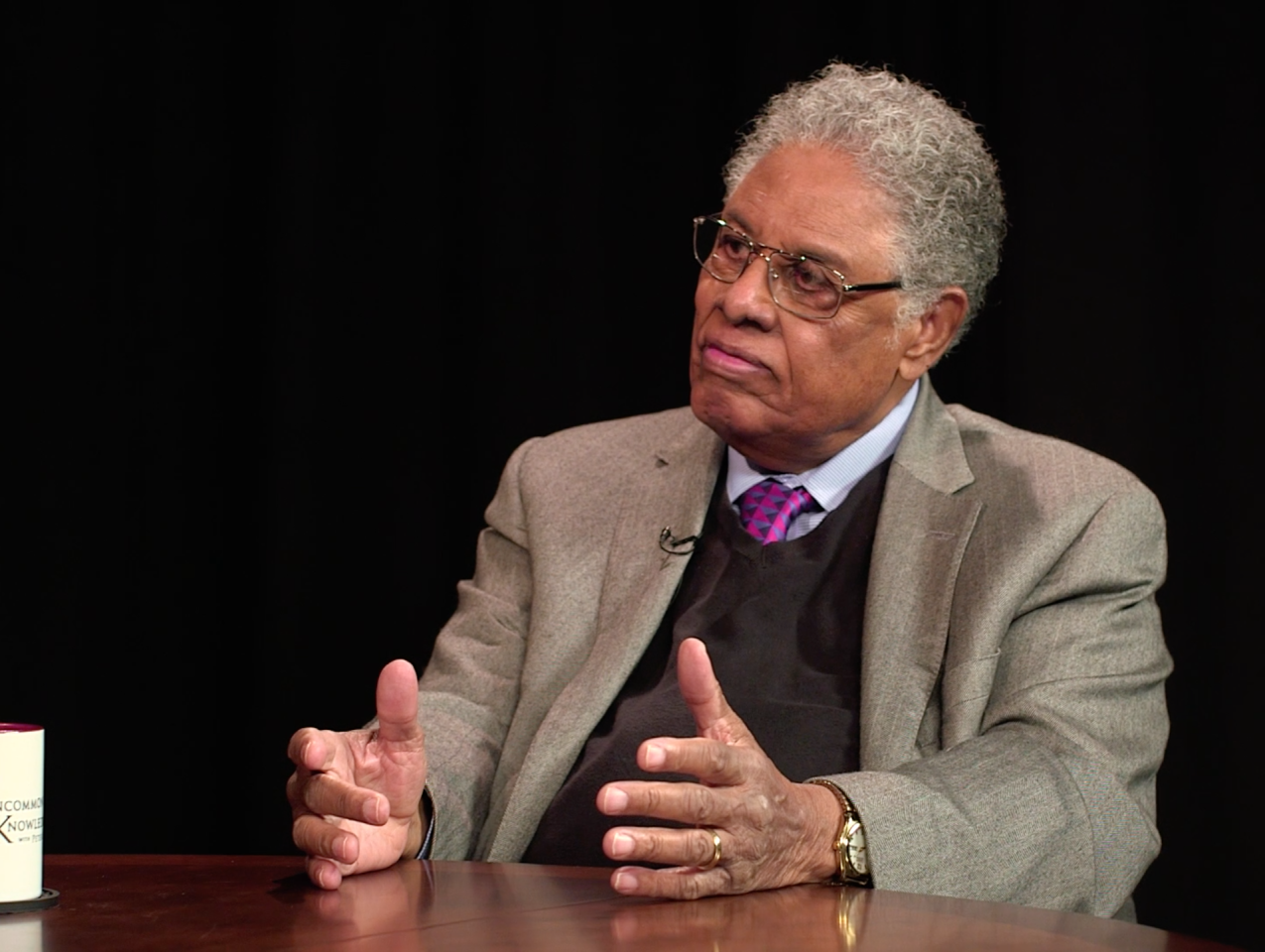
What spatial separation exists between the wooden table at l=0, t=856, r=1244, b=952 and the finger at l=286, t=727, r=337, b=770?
4.6 inches

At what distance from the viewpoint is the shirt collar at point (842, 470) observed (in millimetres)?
2221

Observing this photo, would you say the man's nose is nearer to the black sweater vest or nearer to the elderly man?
the elderly man

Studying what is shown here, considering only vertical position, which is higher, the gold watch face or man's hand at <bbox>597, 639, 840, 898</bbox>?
man's hand at <bbox>597, 639, 840, 898</bbox>

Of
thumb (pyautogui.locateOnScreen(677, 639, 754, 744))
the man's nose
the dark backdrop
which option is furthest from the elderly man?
the dark backdrop

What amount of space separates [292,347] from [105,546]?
0.56m

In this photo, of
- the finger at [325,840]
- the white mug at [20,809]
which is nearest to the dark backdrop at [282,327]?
the finger at [325,840]

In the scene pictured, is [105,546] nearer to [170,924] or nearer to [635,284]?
[635,284]

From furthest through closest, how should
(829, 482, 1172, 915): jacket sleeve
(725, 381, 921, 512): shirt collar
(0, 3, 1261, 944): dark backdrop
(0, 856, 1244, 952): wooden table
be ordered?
(0, 3, 1261, 944): dark backdrop
(725, 381, 921, 512): shirt collar
(829, 482, 1172, 915): jacket sleeve
(0, 856, 1244, 952): wooden table

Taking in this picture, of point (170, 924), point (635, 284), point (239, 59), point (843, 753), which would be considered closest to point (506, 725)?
point (843, 753)

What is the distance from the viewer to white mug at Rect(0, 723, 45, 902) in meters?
1.26

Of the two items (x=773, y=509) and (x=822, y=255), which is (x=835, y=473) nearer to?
(x=773, y=509)

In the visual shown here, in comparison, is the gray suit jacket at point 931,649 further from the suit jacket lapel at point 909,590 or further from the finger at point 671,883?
the finger at point 671,883

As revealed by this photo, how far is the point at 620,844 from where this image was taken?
1.34 metres

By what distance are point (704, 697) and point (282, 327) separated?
72.3 inches
